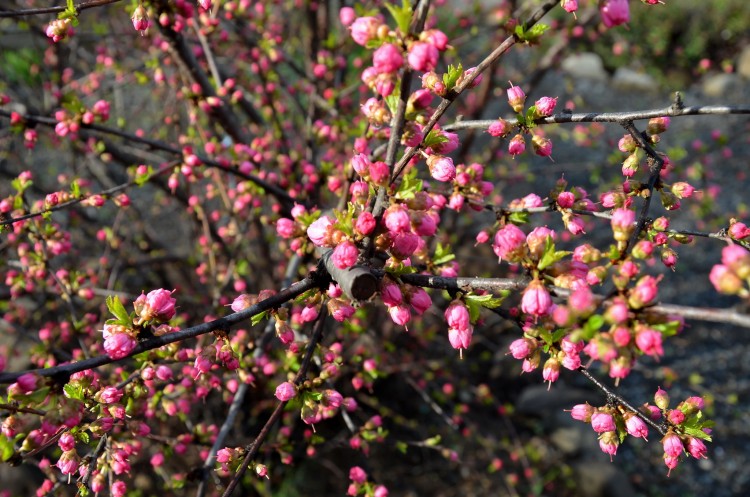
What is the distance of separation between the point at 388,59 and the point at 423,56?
6cm

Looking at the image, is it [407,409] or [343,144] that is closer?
[343,144]

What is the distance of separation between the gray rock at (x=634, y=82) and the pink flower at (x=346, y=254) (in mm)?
9929

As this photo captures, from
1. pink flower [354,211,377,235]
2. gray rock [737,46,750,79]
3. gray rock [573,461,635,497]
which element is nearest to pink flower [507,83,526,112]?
pink flower [354,211,377,235]

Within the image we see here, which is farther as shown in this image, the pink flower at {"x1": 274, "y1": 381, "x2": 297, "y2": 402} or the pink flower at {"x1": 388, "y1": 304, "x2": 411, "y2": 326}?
the pink flower at {"x1": 274, "y1": 381, "x2": 297, "y2": 402}

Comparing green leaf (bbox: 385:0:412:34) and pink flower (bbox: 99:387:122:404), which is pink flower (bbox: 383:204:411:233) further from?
pink flower (bbox: 99:387:122:404)

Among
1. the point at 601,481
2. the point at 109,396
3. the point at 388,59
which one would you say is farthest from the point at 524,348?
the point at 601,481

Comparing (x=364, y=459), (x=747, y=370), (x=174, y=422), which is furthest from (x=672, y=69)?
(x=174, y=422)

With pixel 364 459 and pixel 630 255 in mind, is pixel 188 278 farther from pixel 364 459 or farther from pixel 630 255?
pixel 630 255

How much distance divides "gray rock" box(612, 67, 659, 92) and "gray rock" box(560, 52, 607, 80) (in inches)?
13.1

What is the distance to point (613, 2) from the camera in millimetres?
933

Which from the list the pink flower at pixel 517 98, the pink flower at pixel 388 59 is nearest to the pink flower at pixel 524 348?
the pink flower at pixel 517 98

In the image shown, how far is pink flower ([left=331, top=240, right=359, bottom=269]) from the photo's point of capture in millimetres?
1014

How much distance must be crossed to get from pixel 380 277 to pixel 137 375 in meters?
0.80

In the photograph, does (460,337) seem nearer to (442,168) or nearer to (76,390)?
(442,168)
